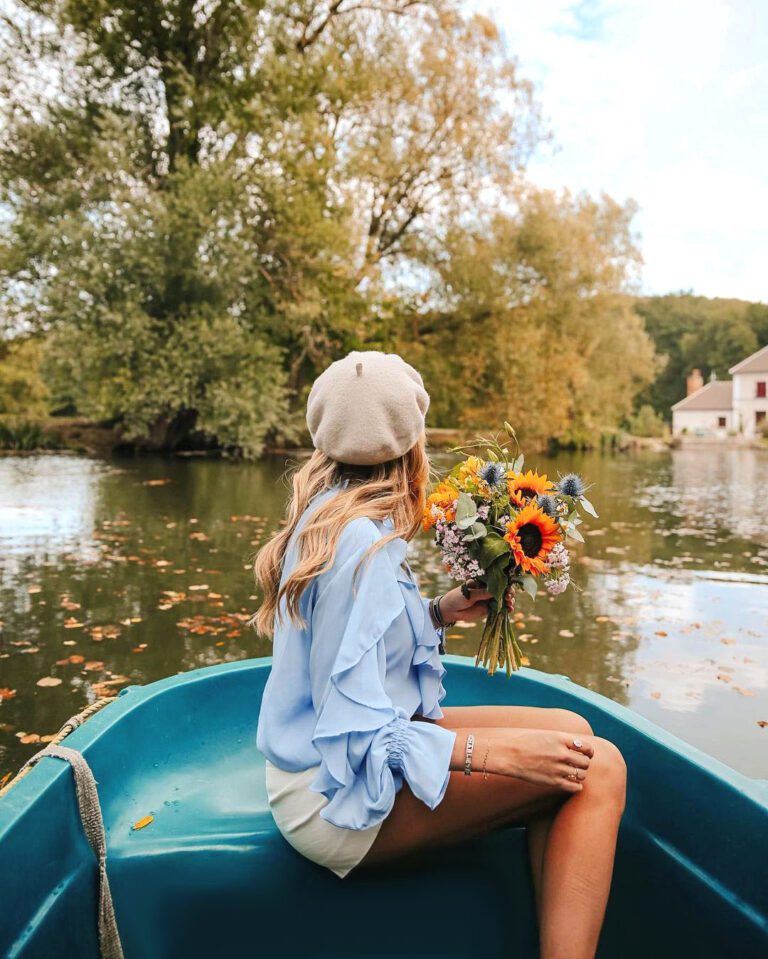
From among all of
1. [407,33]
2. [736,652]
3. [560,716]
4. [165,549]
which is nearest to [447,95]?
[407,33]

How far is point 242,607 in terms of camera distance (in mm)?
6168

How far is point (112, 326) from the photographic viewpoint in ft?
52.8

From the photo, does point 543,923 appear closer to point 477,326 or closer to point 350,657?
point 350,657

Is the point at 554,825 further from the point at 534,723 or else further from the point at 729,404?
the point at 729,404

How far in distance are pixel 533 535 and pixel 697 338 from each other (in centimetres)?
7538

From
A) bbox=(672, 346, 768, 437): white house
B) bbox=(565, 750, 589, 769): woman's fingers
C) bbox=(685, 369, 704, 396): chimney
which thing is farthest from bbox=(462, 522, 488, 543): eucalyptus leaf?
bbox=(685, 369, 704, 396): chimney

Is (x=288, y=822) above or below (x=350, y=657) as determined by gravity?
below

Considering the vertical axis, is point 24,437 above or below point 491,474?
above

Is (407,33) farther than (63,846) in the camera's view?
Yes

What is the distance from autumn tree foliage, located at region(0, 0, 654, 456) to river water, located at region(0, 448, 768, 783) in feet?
17.1

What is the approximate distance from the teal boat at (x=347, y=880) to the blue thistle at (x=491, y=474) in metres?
0.72

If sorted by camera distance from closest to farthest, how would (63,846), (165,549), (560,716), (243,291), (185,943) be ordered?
(63,846) < (185,943) < (560,716) < (165,549) < (243,291)

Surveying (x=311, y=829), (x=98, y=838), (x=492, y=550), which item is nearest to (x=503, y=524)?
(x=492, y=550)

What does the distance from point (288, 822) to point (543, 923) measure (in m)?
0.57
